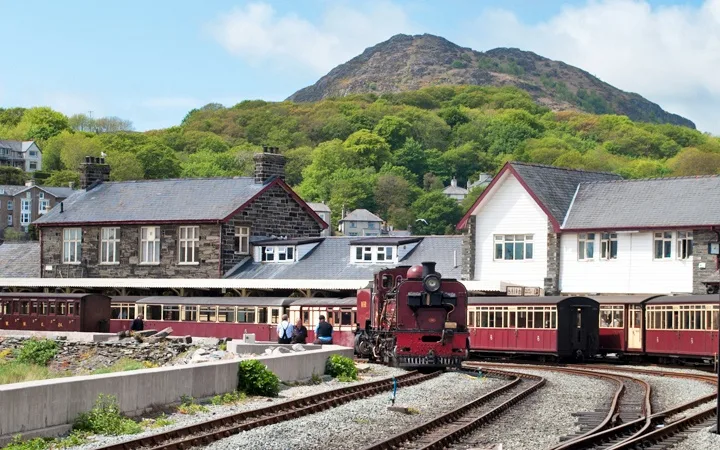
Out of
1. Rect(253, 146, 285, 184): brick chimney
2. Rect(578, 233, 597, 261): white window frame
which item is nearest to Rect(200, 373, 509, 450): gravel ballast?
Rect(578, 233, 597, 261): white window frame

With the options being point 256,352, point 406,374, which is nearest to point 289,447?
point 406,374

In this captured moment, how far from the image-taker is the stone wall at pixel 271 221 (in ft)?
191

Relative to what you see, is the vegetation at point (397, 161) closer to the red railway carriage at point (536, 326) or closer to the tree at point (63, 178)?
the tree at point (63, 178)

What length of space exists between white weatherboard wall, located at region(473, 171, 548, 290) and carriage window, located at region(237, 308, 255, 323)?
34.1 ft

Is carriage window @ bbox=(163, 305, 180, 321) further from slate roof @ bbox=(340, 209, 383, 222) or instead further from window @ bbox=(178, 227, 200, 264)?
slate roof @ bbox=(340, 209, 383, 222)

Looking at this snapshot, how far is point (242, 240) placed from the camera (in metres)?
59.1

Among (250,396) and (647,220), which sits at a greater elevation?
(647,220)

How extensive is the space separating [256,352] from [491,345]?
10758mm

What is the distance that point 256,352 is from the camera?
34.7m

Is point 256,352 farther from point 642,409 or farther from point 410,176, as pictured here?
point 410,176

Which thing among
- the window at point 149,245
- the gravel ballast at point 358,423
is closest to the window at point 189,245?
the window at point 149,245

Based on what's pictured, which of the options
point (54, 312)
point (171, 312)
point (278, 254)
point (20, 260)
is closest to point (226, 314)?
point (171, 312)

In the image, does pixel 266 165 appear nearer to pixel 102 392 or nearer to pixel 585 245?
pixel 585 245

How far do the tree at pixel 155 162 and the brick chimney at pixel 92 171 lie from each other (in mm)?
90845
